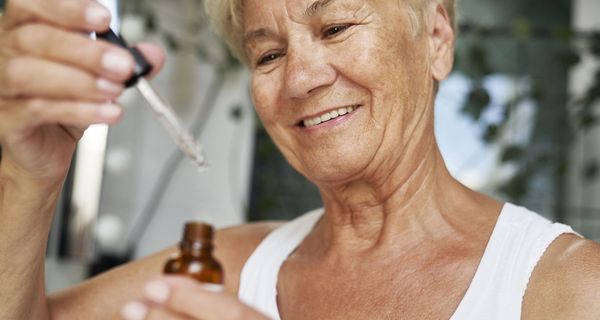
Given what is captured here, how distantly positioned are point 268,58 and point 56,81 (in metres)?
0.63

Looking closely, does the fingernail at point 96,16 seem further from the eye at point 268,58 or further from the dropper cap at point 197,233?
the eye at point 268,58

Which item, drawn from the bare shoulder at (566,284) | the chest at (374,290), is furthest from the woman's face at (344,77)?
the bare shoulder at (566,284)

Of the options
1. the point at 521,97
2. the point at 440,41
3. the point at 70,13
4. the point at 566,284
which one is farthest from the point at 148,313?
the point at 521,97

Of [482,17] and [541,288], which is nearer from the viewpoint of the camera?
[541,288]

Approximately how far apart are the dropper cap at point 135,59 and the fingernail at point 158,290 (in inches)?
8.2

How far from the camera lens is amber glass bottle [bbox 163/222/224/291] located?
73 centimetres

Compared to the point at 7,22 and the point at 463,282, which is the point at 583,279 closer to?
the point at 463,282

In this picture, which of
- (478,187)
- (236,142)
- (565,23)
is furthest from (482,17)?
(236,142)

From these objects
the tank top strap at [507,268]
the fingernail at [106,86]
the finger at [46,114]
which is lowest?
the tank top strap at [507,268]

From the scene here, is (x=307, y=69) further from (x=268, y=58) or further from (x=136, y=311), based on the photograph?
(x=136, y=311)

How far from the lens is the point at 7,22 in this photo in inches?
32.7

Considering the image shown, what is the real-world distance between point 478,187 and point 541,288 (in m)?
2.56

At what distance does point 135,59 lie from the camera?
774 mm

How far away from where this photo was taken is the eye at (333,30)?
125 centimetres
